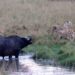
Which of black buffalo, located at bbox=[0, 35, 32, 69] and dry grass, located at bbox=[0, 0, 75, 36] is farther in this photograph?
dry grass, located at bbox=[0, 0, 75, 36]

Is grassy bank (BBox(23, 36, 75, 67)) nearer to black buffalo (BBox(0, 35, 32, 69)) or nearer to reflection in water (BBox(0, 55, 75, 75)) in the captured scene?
reflection in water (BBox(0, 55, 75, 75))

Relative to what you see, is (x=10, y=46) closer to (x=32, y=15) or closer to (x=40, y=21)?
(x=40, y=21)

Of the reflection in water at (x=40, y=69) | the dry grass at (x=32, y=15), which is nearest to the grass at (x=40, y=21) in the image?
the dry grass at (x=32, y=15)

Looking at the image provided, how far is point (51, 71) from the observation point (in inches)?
492

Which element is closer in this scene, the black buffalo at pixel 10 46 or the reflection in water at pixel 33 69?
the reflection in water at pixel 33 69

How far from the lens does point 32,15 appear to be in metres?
21.0

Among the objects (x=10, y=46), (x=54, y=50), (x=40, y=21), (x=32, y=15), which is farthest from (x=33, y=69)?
(x=32, y=15)

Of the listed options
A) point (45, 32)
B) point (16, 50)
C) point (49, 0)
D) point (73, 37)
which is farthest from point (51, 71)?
point (49, 0)

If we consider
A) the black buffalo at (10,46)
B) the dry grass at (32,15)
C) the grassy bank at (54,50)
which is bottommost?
the grassy bank at (54,50)

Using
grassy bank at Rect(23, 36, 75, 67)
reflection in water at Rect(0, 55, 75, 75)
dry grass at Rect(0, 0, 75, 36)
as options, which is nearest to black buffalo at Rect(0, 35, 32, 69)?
reflection in water at Rect(0, 55, 75, 75)

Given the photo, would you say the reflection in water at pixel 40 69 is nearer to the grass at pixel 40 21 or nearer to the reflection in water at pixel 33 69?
the reflection in water at pixel 33 69

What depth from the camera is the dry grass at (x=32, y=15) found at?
61.4ft

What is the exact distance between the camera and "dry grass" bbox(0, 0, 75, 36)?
18703 mm

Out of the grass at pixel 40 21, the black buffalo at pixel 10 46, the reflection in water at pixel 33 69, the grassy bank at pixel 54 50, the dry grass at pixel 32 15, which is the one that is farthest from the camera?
the dry grass at pixel 32 15
